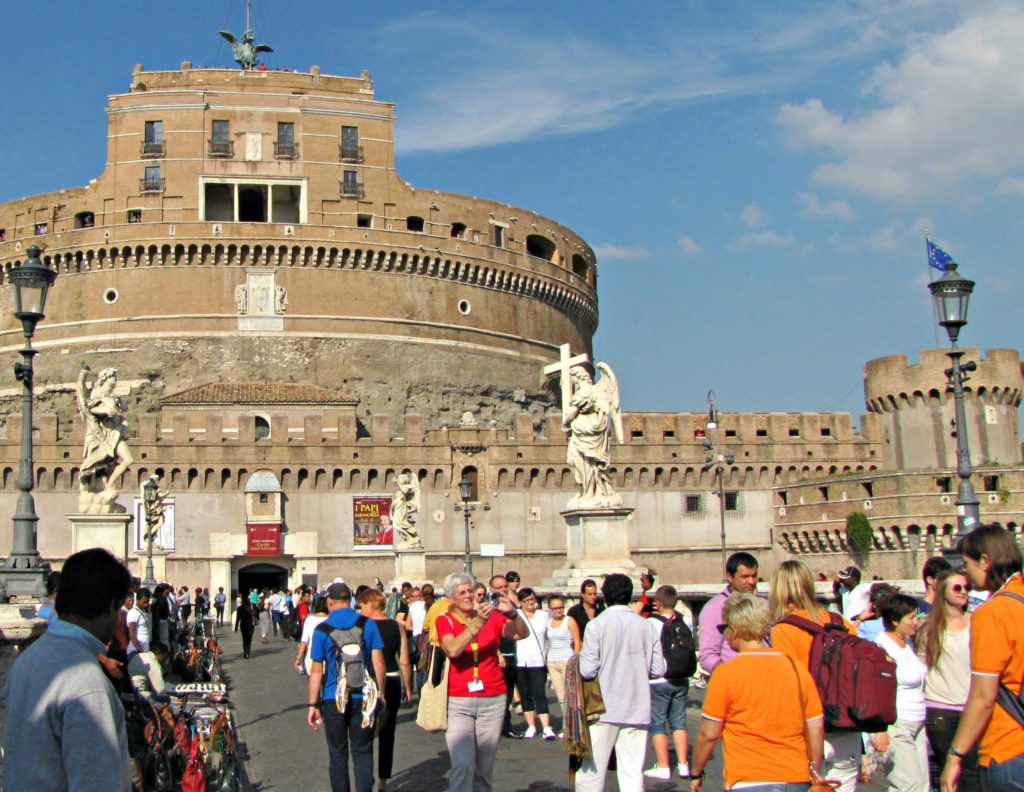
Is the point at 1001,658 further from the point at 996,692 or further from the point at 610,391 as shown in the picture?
the point at 610,391

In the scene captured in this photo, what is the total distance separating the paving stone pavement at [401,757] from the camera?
779 cm

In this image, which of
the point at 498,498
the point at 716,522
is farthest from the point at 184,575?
the point at 716,522

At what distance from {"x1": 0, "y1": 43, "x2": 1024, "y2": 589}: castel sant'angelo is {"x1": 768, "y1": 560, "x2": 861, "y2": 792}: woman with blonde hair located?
119 ft

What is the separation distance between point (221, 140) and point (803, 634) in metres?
46.3

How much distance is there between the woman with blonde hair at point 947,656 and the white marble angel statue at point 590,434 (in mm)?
7388

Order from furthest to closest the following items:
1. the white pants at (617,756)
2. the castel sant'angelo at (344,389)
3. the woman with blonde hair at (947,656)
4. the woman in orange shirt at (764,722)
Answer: the castel sant'angelo at (344,389) → the white pants at (617,756) → the woman with blonde hair at (947,656) → the woman in orange shirt at (764,722)

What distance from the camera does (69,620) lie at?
3348mm

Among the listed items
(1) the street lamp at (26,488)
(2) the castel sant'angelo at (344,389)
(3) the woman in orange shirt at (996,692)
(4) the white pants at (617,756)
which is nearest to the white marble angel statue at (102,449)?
(1) the street lamp at (26,488)

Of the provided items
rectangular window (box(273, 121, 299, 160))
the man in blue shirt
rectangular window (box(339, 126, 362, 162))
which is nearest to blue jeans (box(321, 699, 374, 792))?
the man in blue shirt

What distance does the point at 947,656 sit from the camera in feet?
17.8

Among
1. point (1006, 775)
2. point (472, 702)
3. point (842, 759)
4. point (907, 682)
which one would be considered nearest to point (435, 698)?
point (472, 702)

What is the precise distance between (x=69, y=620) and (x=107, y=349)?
45459mm

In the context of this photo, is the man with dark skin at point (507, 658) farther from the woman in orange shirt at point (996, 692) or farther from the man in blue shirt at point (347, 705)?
the woman in orange shirt at point (996, 692)

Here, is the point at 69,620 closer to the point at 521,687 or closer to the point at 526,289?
the point at 521,687
